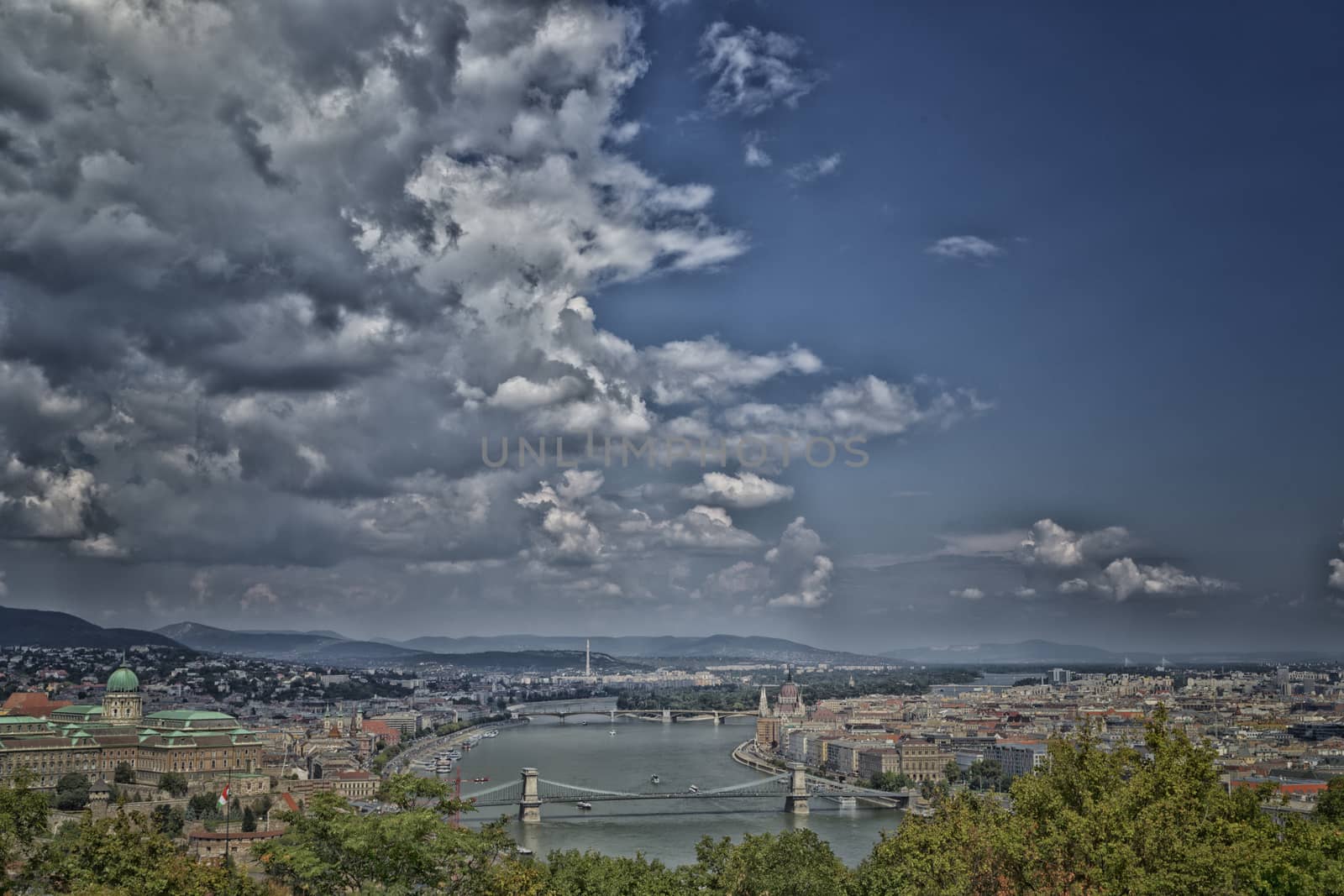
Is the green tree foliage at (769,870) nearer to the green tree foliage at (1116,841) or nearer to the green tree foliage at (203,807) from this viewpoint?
the green tree foliage at (1116,841)

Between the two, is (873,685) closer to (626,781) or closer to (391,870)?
(626,781)

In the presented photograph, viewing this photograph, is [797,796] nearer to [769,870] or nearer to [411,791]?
[769,870]

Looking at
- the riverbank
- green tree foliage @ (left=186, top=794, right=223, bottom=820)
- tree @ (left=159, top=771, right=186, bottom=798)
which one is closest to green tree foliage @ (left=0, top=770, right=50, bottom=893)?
green tree foliage @ (left=186, top=794, right=223, bottom=820)

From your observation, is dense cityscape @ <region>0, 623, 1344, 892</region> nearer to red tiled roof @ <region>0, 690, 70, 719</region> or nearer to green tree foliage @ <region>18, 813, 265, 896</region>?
red tiled roof @ <region>0, 690, 70, 719</region>

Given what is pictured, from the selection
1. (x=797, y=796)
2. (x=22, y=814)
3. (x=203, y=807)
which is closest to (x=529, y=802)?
(x=797, y=796)

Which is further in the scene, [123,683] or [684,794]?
[123,683]

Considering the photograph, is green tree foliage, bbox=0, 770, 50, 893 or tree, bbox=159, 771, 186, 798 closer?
green tree foliage, bbox=0, 770, 50, 893

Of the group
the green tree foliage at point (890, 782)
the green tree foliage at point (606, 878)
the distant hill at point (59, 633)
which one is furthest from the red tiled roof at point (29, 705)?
the distant hill at point (59, 633)
